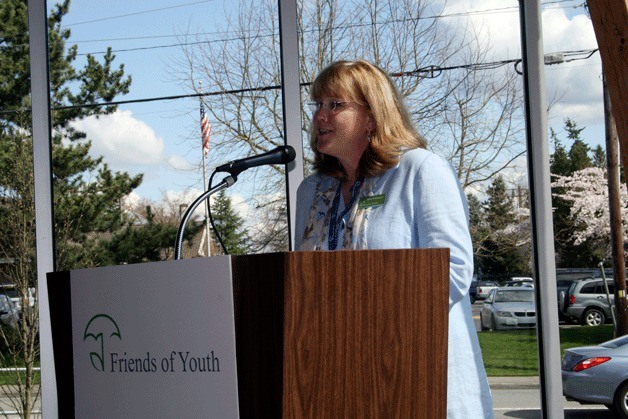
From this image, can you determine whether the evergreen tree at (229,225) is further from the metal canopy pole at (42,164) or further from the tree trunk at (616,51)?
the tree trunk at (616,51)

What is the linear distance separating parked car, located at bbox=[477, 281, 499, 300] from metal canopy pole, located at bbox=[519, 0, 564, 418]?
0.20 metres

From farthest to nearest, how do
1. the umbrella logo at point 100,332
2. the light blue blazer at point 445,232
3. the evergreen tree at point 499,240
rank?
the evergreen tree at point 499,240 → the light blue blazer at point 445,232 → the umbrella logo at point 100,332

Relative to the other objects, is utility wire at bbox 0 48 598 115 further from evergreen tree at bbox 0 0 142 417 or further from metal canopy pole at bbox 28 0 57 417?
metal canopy pole at bbox 28 0 57 417

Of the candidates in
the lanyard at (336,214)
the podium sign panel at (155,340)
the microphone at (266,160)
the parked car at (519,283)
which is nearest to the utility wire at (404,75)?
the parked car at (519,283)

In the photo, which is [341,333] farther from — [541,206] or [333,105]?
[541,206]

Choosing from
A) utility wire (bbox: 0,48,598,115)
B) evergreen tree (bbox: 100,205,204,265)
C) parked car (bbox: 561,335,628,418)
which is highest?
utility wire (bbox: 0,48,598,115)

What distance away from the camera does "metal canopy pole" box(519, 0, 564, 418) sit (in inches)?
132


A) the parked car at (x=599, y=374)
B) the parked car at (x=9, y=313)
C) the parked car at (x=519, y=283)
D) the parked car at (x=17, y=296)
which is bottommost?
the parked car at (x=599, y=374)

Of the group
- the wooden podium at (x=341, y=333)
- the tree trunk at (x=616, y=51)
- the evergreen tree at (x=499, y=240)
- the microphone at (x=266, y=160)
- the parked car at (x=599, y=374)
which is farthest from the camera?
the parked car at (x=599, y=374)

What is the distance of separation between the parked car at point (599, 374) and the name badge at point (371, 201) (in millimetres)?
3190

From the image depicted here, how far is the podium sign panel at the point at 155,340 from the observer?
3.63 ft

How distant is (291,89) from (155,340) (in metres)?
2.50

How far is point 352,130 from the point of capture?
172 cm

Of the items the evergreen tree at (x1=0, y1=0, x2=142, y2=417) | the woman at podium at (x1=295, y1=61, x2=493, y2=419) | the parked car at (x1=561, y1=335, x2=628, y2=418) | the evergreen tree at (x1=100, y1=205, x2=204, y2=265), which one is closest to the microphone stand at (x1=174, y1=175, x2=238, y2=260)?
the woman at podium at (x1=295, y1=61, x2=493, y2=419)
